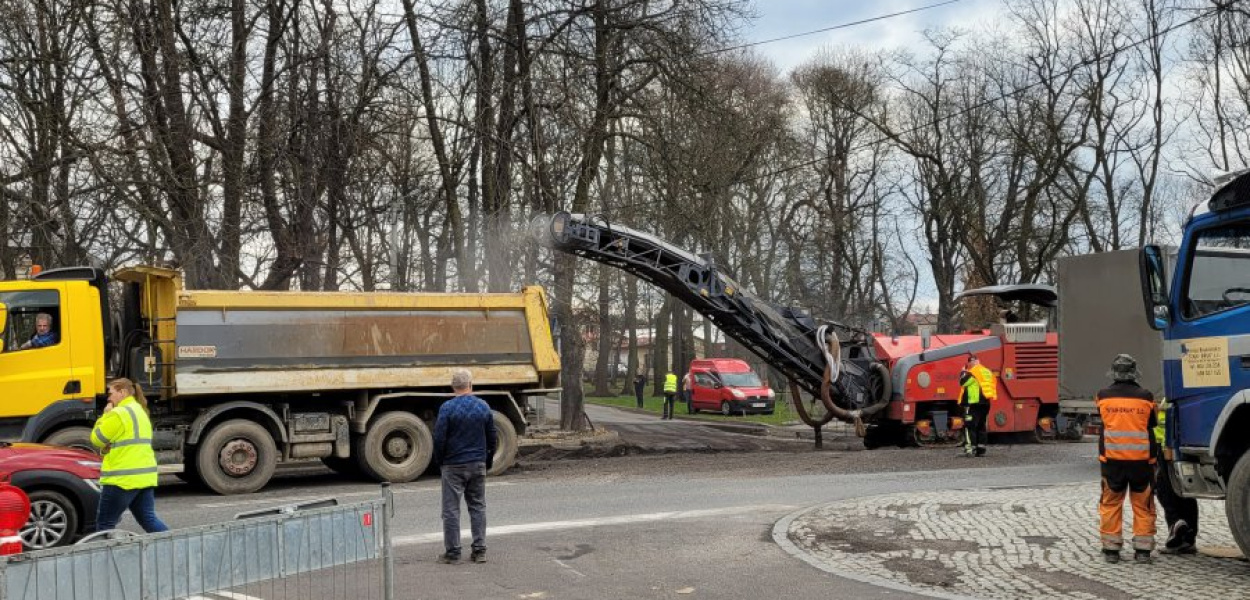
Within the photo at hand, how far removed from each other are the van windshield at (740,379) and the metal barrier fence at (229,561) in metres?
32.3

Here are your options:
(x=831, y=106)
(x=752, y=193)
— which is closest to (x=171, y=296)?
(x=752, y=193)

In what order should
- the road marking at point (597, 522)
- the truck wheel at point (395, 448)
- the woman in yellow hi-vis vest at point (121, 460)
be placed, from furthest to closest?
the truck wheel at point (395, 448) < the road marking at point (597, 522) < the woman in yellow hi-vis vest at point (121, 460)

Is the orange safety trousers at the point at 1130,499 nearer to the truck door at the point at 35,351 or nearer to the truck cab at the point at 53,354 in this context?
the truck cab at the point at 53,354

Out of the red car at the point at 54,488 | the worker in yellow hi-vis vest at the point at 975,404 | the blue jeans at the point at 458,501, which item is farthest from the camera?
the worker in yellow hi-vis vest at the point at 975,404

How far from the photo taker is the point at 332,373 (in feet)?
49.7

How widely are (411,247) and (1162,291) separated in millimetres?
25370

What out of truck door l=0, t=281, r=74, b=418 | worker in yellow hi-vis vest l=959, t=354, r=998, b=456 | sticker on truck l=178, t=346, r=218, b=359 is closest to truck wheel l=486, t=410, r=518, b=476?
sticker on truck l=178, t=346, r=218, b=359

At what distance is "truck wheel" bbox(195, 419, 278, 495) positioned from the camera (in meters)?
14.3

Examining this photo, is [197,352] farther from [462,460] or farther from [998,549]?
[998,549]

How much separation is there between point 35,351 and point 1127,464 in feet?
37.8

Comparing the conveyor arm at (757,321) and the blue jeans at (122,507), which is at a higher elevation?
the conveyor arm at (757,321)

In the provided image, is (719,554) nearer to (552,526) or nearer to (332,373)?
(552,526)

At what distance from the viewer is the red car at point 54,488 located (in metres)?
9.67

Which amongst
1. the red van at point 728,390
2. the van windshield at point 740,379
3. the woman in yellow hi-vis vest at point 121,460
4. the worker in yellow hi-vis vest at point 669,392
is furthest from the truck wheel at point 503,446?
the van windshield at point 740,379
